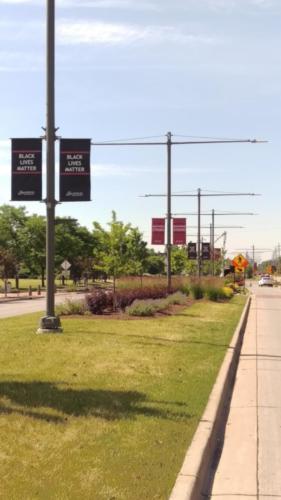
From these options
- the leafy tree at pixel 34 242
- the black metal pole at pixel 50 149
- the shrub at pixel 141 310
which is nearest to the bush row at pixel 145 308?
the shrub at pixel 141 310

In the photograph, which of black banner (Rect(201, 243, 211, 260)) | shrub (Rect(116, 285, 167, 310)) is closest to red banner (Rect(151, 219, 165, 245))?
shrub (Rect(116, 285, 167, 310))

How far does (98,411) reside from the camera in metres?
7.02

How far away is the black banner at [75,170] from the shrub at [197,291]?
17.8m

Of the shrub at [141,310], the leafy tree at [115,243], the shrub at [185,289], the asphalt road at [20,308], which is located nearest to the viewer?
the shrub at [141,310]

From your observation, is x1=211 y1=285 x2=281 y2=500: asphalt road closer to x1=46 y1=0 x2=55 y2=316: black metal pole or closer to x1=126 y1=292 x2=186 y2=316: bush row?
x1=46 y1=0 x2=55 y2=316: black metal pole

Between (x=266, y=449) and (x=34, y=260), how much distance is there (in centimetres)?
5992

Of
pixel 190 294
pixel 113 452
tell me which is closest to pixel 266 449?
pixel 113 452

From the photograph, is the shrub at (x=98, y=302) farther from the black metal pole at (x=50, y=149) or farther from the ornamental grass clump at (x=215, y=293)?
the ornamental grass clump at (x=215, y=293)

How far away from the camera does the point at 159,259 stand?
468 feet

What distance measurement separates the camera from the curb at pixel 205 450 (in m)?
4.91

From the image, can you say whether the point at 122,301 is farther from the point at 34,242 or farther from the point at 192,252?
the point at 34,242

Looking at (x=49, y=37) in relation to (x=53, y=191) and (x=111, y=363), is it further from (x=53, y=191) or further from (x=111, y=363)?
(x=111, y=363)

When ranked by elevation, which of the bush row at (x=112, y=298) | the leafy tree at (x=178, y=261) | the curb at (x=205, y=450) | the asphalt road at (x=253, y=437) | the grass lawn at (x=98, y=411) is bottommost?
the asphalt road at (x=253, y=437)

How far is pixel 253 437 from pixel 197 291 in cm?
2539
